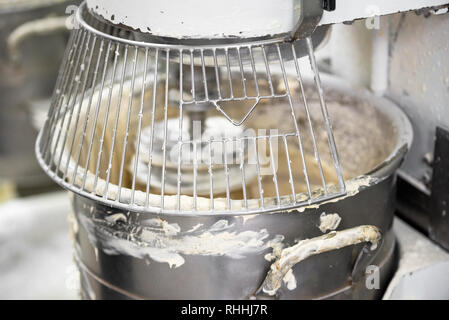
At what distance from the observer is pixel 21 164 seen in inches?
103

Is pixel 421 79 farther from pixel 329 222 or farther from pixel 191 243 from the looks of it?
pixel 191 243

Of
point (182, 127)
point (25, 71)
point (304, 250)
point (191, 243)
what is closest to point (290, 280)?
point (304, 250)

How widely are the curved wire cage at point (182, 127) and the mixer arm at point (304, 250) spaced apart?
0.34 ft

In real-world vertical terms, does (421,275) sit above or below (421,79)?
below

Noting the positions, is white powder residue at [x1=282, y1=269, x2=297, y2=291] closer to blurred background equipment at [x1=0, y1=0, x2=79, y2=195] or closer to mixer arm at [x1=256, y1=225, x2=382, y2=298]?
mixer arm at [x1=256, y1=225, x2=382, y2=298]

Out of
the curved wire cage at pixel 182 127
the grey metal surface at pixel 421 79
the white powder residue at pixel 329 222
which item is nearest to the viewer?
the curved wire cage at pixel 182 127

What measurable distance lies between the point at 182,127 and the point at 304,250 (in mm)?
326

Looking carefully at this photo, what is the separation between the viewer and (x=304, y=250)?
1.18 meters

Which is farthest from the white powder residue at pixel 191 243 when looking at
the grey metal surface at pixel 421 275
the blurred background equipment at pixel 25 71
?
the blurred background equipment at pixel 25 71

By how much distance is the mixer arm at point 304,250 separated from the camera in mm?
1184

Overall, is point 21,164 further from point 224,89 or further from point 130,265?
point 130,265

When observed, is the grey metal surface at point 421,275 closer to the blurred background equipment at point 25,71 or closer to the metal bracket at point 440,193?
the metal bracket at point 440,193

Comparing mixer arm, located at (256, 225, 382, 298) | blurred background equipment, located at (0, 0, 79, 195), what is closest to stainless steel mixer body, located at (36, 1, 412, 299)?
mixer arm, located at (256, 225, 382, 298)

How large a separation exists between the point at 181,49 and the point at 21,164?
1.74 meters
